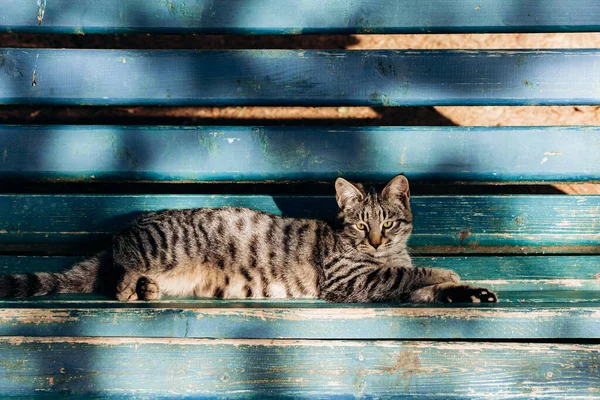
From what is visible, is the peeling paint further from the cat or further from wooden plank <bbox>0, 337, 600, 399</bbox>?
wooden plank <bbox>0, 337, 600, 399</bbox>

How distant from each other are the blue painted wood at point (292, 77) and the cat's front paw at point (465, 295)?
106cm

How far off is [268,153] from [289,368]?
4.25 ft

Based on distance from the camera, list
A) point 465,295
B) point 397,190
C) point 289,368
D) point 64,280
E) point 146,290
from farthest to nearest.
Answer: point 397,190 < point 64,280 < point 146,290 < point 465,295 < point 289,368

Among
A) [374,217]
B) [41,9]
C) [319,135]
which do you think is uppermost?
[41,9]

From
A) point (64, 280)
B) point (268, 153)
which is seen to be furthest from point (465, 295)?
point (64, 280)

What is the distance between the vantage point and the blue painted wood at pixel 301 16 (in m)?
3.30

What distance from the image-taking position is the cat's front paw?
272cm

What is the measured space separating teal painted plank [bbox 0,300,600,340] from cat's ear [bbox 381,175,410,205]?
890 millimetres

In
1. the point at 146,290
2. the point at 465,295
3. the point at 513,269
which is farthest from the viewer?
the point at 513,269

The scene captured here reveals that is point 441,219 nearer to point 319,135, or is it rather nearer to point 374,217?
point 374,217

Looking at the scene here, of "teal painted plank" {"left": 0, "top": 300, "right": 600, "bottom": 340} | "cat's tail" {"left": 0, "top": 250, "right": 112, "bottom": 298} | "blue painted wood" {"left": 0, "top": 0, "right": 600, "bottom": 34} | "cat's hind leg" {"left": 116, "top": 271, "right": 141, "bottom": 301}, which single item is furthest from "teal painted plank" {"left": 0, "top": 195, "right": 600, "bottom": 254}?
"teal painted plank" {"left": 0, "top": 300, "right": 600, "bottom": 340}

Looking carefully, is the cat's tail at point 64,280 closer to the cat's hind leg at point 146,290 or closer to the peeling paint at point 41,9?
the cat's hind leg at point 146,290

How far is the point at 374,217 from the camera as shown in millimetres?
3326

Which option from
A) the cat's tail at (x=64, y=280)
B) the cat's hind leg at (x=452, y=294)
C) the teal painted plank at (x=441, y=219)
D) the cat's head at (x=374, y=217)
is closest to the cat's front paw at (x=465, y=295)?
the cat's hind leg at (x=452, y=294)
